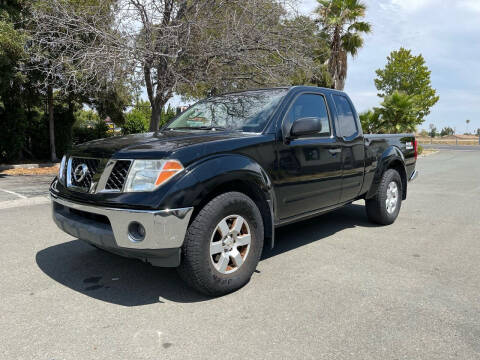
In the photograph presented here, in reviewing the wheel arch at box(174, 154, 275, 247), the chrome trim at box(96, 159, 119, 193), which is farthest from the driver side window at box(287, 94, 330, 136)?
the chrome trim at box(96, 159, 119, 193)

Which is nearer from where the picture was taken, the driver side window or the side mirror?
the side mirror

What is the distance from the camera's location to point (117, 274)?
150 inches

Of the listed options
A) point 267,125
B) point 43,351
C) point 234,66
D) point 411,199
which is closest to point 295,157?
point 267,125

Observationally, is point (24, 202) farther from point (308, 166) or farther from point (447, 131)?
point (447, 131)

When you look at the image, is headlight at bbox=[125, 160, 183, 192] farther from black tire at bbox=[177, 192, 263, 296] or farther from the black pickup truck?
black tire at bbox=[177, 192, 263, 296]

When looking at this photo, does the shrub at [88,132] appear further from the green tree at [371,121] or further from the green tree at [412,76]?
the green tree at [412,76]

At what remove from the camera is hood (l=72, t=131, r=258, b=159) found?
3092 mm

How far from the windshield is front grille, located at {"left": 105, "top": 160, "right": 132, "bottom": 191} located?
1.23 metres

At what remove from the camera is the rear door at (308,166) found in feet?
12.9

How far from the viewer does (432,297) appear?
3.34m

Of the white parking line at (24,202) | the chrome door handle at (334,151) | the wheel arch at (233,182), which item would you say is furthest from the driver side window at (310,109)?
the white parking line at (24,202)

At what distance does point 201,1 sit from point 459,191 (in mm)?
7657

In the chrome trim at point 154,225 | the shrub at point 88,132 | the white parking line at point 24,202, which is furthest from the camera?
the shrub at point 88,132

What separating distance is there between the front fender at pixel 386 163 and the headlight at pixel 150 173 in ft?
10.9
